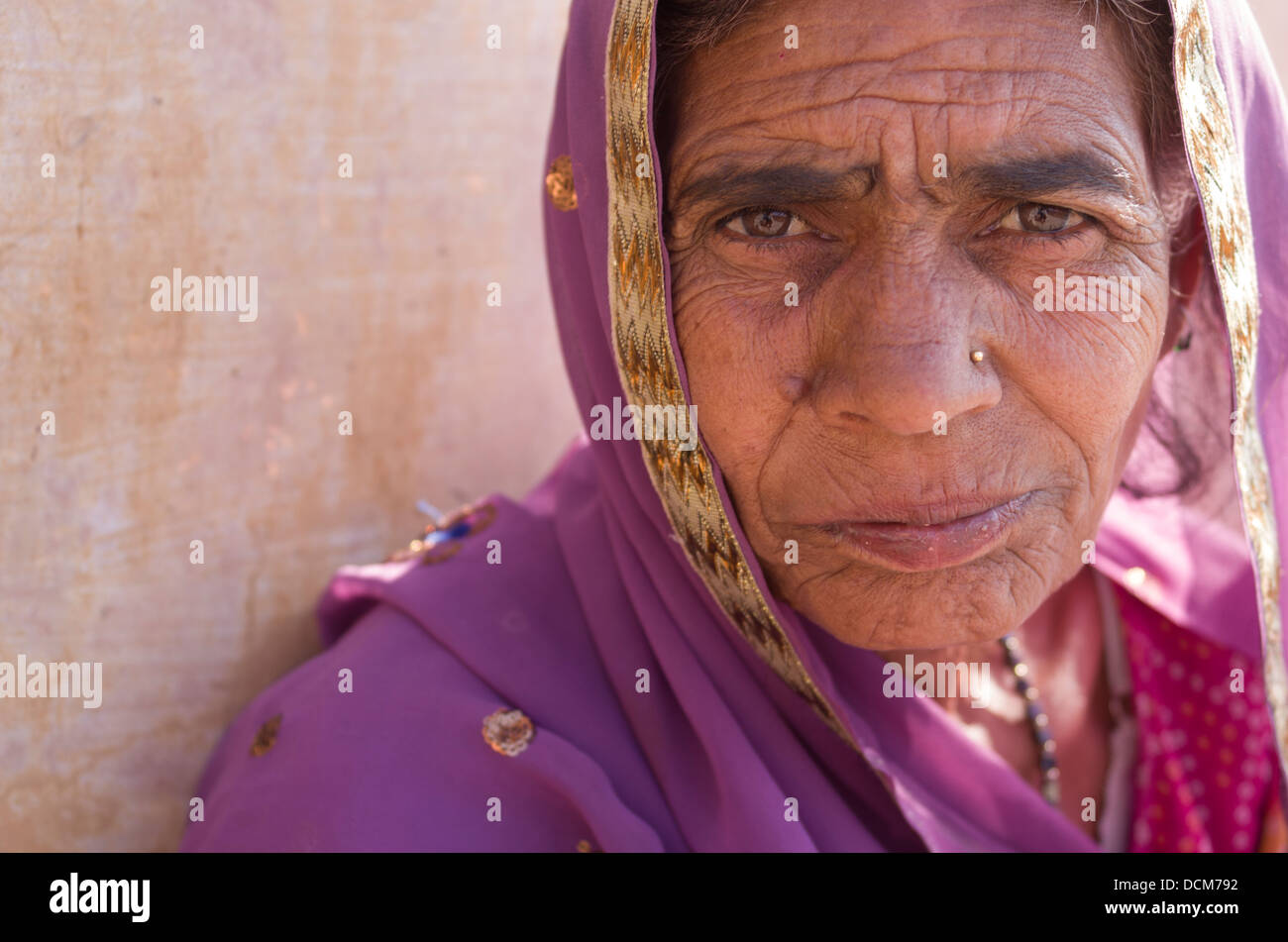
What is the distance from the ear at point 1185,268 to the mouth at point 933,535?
443 mm

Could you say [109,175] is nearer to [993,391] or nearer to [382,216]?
[382,216]

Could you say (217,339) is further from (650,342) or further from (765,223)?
(765,223)

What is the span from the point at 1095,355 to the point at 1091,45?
0.40 m

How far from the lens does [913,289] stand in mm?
1543

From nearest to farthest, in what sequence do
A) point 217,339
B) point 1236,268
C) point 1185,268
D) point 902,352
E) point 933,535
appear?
1. point 902,352
2. point 933,535
3. point 1236,268
4. point 1185,268
5. point 217,339

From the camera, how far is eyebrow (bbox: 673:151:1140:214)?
5.10ft

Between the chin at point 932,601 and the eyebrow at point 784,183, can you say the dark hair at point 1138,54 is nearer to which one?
the eyebrow at point 784,183

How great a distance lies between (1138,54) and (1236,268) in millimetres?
332

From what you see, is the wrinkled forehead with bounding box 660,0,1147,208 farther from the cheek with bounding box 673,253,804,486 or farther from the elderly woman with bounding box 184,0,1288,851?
the cheek with bounding box 673,253,804,486

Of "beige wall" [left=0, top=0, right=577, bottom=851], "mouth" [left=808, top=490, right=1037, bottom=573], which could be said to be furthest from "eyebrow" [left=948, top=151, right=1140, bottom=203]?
"beige wall" [left=0, top=0, right=577, bottom=851]

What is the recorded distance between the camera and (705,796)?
1.77 metres

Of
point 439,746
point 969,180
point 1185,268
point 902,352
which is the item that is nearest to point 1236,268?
point 1185,268

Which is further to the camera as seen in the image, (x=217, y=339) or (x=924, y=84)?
(x=217, y=339)
